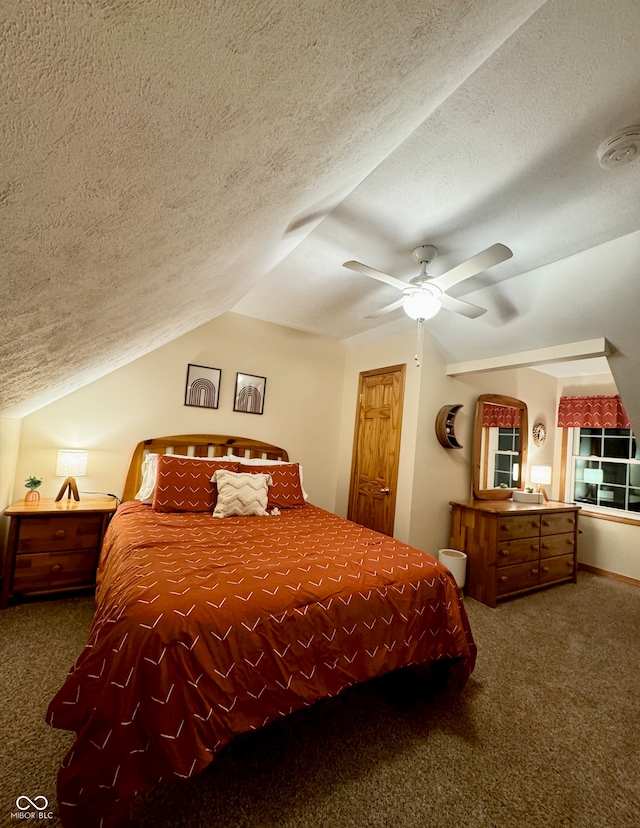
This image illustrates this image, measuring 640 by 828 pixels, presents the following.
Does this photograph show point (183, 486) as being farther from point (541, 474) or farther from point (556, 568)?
point (541, 474)

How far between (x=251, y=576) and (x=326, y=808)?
836 millimetres

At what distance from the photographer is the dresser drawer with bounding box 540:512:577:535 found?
11.7 feet

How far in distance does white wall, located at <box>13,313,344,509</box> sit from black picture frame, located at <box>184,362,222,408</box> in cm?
5

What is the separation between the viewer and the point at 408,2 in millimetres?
644

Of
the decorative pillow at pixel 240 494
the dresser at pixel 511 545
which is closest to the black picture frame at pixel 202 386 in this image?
the decorative pillow at pixel 240 494

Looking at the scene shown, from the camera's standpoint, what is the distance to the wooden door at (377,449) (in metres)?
3.64

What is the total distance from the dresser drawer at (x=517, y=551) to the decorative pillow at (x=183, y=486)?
2497mm

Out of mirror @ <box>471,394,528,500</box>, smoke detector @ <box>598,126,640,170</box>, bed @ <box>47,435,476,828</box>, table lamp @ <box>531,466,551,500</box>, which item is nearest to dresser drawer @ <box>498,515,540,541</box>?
mirror @ <box>471,394,528,500</box>

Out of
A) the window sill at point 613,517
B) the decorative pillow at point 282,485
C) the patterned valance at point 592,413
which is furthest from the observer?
the patterned valance at point 592,413

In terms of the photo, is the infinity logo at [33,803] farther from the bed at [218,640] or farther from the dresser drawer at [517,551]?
the dresser drawer at [517,551]

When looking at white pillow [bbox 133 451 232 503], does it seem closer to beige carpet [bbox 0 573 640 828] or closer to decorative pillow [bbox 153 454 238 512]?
decorative pillow [bbox 153 454 238 512]

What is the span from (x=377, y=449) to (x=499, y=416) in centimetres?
142

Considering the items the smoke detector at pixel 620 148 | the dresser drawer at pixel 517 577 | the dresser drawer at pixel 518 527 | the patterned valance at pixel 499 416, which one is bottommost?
the dresser drawer at pixel 517 577

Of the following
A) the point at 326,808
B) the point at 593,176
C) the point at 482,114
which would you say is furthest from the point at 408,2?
the point at 326,808
